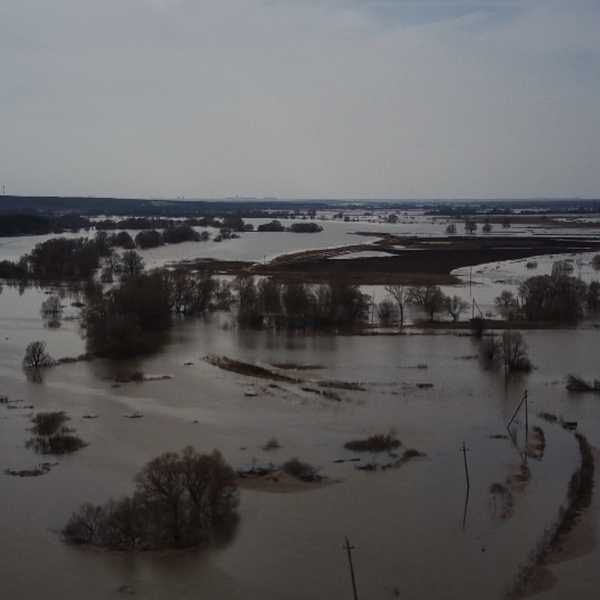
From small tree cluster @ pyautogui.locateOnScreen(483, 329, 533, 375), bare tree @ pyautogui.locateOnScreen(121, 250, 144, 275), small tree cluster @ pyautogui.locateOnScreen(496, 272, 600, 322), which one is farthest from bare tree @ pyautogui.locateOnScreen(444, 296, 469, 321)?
bare tree @ pyautogui.locateOnScreen(121, 250, 144, 275)

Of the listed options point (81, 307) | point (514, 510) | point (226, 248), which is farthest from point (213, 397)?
point (226, 248)

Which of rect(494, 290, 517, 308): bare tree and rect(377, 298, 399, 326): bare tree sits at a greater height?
rect(494, 290, 517, 308): bare tree

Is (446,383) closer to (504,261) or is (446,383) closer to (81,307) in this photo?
(81,307)

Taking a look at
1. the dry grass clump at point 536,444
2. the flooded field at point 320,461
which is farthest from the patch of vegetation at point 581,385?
the dry grass clump at point 536,444

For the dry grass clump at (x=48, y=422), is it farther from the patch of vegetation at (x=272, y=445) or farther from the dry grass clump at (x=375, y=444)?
the dry grass clump at (x=375, y=444)

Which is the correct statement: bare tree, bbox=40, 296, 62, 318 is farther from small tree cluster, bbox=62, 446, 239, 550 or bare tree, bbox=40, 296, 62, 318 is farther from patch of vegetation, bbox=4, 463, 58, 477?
small tree cluster, bbox=62, 446, 239, 550
